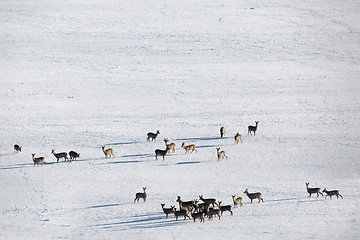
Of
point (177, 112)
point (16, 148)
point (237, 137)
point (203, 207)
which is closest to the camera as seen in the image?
point (203, 207)

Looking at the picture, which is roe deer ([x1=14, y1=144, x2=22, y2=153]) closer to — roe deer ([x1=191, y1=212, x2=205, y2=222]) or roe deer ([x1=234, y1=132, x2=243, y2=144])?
roe deer ([x1=234, y1=132, x2=243, y2=144])

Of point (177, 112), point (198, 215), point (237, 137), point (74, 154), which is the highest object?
point (177, 112)

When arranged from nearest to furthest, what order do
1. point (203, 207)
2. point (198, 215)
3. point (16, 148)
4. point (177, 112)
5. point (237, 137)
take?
point (198, 215), point (203, 207), point (16, 148), point (237, 137), point (177, 112)

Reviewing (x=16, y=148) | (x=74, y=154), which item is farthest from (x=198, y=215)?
(x=16, y=148)

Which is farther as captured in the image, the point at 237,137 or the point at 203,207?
the point at 237,137

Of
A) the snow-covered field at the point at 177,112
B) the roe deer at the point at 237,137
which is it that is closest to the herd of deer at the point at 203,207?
the snow-covered field at the point at 177,112

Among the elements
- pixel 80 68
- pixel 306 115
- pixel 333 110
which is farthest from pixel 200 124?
pixel 80 68

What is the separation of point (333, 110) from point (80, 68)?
19.3 m

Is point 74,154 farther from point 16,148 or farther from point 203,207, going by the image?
point 203,207

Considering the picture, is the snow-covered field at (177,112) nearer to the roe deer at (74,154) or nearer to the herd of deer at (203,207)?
the herd of deer at (203,207)

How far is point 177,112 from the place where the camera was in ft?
→ 105

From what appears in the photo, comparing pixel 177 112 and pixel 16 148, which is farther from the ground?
pixel 177 112

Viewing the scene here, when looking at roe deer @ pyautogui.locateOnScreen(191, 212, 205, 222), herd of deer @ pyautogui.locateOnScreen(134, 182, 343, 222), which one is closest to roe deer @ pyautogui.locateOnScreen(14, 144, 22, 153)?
herd of deer @ pyautogui.locateOnScreen(134, 182, 343, 222)

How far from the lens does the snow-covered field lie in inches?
732
